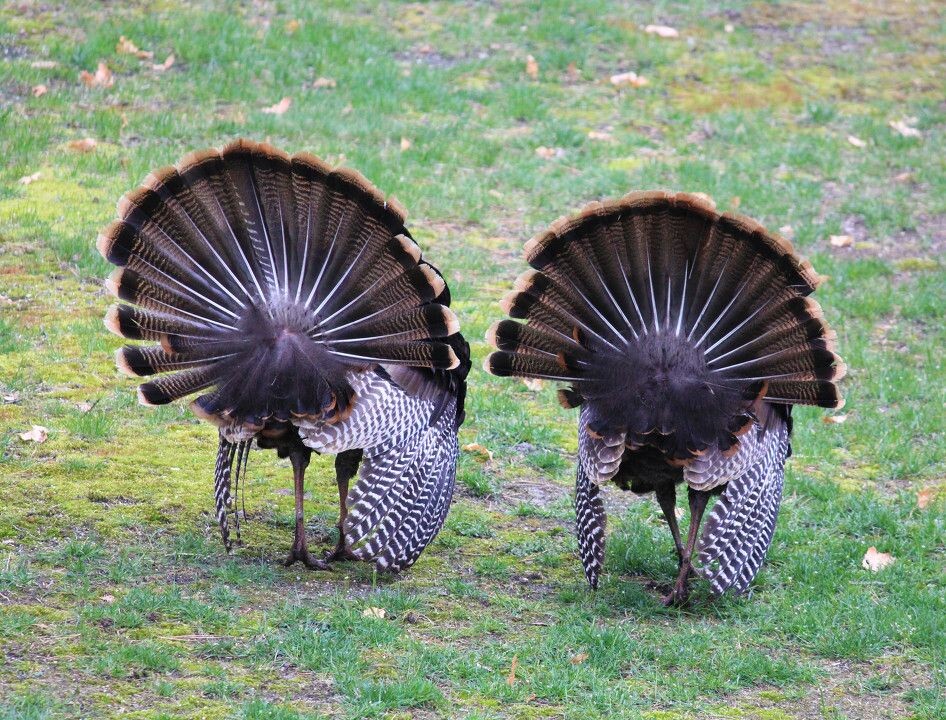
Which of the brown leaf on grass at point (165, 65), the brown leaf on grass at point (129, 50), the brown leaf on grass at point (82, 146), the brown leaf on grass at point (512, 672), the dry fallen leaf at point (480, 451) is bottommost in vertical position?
the brown leaf on grass at point (512, 672)

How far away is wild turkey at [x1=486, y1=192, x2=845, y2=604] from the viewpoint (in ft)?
20.6

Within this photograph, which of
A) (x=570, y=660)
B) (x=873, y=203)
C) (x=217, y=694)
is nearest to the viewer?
(x=217, y=694)

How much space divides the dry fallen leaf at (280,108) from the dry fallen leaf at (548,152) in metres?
2.66

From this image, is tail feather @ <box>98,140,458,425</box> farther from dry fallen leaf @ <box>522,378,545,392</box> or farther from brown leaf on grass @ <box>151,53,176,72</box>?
brown leaf on grass @ <box>151,53,176,72</box>

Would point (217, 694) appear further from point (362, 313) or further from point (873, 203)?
point (873, 203)

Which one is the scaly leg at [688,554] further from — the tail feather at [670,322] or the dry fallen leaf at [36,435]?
the dry fallen leaf at [36,435]

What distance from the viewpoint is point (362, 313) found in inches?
251

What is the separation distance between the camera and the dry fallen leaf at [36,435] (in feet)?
24.0

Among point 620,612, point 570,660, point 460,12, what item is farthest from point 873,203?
point 570,660

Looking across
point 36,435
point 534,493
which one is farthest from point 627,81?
point 36,435

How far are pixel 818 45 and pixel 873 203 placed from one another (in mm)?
4372

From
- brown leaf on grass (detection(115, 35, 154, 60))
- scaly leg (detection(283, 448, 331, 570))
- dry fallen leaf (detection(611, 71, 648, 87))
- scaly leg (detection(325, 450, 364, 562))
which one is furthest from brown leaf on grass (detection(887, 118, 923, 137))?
scaly leg (detection(283, 448, 331, 570))

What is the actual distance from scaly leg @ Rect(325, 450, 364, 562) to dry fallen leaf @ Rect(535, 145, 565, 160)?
6.56 m

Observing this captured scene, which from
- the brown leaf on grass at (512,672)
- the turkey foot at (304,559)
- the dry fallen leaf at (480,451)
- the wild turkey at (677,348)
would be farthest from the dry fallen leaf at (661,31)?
the brown leaf on grass at (512,672)
